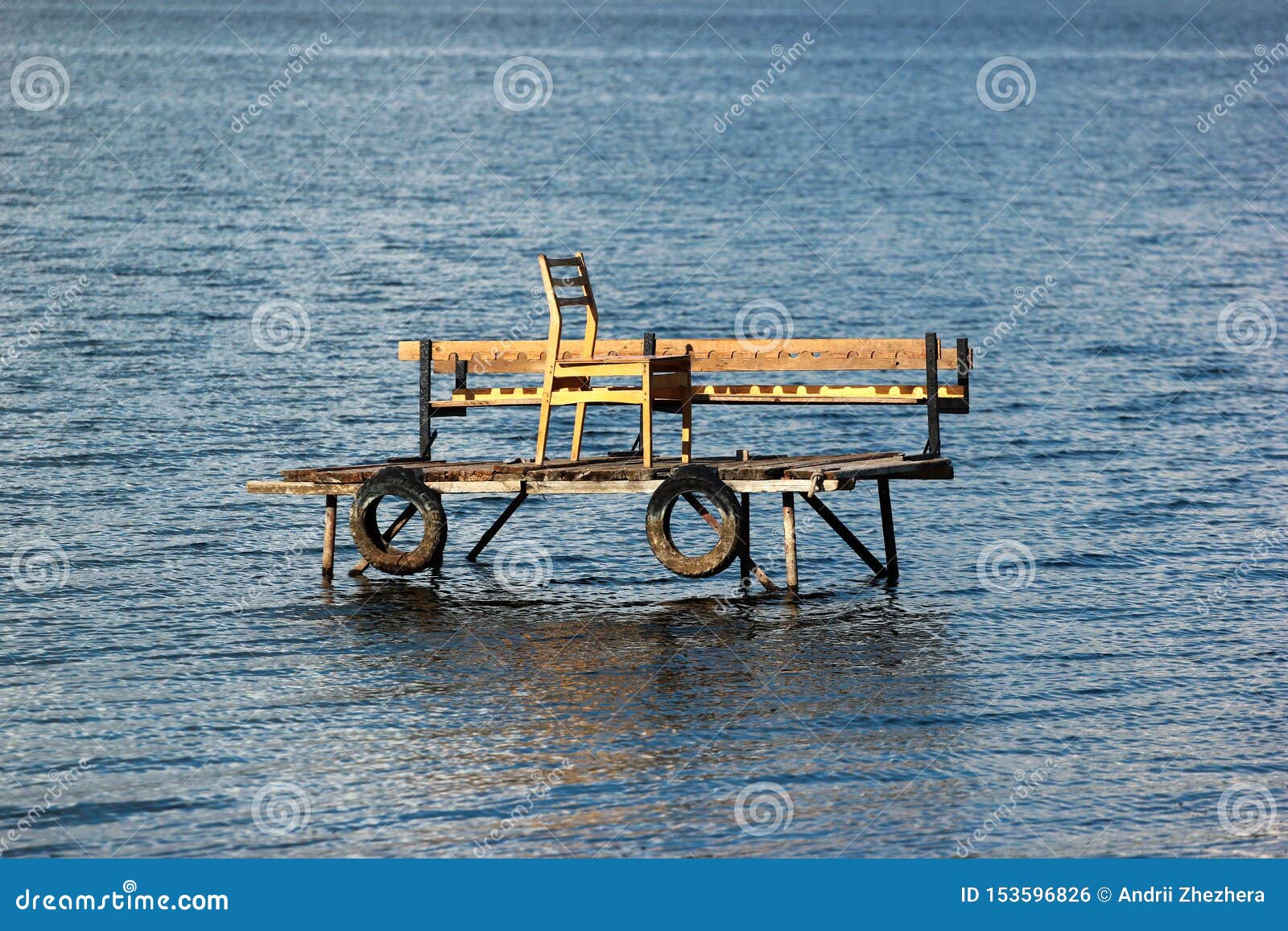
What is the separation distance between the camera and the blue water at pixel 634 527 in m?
14.2

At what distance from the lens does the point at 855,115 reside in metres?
85.8

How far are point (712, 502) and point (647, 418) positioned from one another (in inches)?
40.4

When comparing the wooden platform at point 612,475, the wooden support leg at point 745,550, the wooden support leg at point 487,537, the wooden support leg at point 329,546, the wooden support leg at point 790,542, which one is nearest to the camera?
the wooden platform at point 612,475

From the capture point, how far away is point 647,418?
1916 centimetres

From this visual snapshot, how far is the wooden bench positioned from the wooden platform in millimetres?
578

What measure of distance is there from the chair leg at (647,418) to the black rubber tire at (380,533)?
6.85ft

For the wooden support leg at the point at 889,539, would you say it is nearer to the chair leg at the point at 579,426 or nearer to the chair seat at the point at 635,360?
the chair seat at the point at 635,360

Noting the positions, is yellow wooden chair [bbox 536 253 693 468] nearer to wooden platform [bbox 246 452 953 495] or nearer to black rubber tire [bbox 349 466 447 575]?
wooden platform [bbox 246 452 953 495]

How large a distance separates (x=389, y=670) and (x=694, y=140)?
193 ft

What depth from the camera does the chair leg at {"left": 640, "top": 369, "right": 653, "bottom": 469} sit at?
748 inches

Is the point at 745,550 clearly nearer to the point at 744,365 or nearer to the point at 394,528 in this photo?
the point at 744,365

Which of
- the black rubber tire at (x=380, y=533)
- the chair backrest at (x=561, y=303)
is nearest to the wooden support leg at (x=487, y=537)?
the black rubber tire at (x=380, y=533)

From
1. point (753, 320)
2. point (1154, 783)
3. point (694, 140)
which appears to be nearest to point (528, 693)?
point (1154, 783)

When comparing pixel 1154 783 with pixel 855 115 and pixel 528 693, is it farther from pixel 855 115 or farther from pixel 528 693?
pixel 855 115
